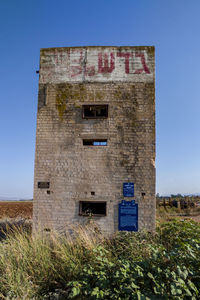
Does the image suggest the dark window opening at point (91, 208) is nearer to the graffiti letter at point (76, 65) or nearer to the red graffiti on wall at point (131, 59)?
the graffiti letter at point (76, 65)

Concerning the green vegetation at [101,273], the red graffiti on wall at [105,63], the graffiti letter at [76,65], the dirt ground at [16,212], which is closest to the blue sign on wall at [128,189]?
the green vegetation at [101,273]

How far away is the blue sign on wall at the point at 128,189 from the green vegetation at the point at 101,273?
5.13 ft

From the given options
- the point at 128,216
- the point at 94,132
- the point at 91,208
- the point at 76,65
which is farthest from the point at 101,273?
the point at 76,65

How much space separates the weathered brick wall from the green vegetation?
5.14 ft

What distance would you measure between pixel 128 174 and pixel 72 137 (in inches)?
94.7

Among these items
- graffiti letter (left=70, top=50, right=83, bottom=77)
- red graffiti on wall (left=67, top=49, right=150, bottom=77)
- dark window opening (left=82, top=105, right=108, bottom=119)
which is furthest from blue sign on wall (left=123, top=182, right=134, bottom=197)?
graffiti letter (left=70, top=50, right=83, bottom=77)

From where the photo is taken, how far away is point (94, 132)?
7.64 metres

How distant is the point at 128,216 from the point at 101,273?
331 centimetres

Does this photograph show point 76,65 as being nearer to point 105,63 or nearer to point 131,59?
point 105,63

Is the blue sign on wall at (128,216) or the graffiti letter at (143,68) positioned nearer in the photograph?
the blue sign on wall at (128,216)

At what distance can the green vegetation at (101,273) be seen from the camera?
140 inches

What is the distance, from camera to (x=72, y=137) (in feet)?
25.2

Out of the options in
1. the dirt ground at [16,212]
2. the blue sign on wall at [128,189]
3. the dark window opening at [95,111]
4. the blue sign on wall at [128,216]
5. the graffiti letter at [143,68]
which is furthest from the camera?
the dirt ground at [16,212]

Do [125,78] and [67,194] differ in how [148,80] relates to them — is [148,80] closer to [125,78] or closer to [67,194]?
[125,78]
